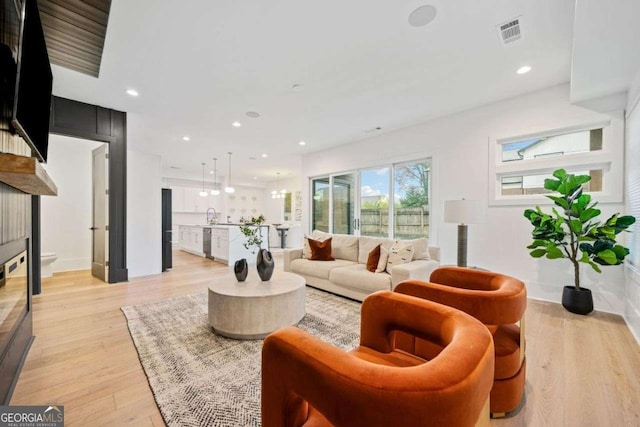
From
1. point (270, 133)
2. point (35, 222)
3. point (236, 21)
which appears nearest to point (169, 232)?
point (35, 222)

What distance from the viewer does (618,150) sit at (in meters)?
3.08

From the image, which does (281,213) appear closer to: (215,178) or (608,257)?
(215,178)

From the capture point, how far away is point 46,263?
4570 millimetres

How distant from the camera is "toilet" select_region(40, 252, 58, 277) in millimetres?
4484

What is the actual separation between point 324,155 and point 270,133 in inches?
67.8

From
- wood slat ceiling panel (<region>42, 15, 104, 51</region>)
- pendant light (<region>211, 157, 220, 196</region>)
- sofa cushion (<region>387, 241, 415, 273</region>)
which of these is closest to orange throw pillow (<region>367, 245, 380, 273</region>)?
sofa cushion (<region>387, 241, 415, 273</region>)

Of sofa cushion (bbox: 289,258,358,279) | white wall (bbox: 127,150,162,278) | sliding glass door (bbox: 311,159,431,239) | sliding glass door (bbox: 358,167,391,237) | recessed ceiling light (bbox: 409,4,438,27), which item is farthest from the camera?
sliding glass door (bbox: 358,167,391,237)

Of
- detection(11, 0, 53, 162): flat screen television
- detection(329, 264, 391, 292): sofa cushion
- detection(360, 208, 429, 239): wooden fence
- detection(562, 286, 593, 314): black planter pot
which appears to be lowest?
detection(562, 286, 593, 314): black planter pot

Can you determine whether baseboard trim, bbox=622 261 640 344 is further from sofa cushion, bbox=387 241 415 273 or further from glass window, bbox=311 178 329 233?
glass window, bbox=311 178 329 233

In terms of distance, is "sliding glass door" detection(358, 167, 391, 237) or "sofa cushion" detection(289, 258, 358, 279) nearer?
"sofa cushion" detection(289, 258, 358, 279)

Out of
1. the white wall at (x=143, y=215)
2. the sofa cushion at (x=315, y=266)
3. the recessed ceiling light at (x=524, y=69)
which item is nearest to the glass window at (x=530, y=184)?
the recessed ceiling light at (x=524, y=69)

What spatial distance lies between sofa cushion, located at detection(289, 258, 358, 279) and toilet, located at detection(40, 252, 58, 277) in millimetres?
4171

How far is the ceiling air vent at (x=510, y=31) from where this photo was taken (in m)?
2.30

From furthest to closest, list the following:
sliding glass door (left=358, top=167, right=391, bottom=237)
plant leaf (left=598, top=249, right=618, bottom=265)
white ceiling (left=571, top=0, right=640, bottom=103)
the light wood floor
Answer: sliding glass door (left=358, top=167, right=391, bottom=237) < plant leaf (left=598, top=249, right=618, bottom=265) < white ceiling (left=571, top=0, right=640, bottom=103) < the light wood floor
